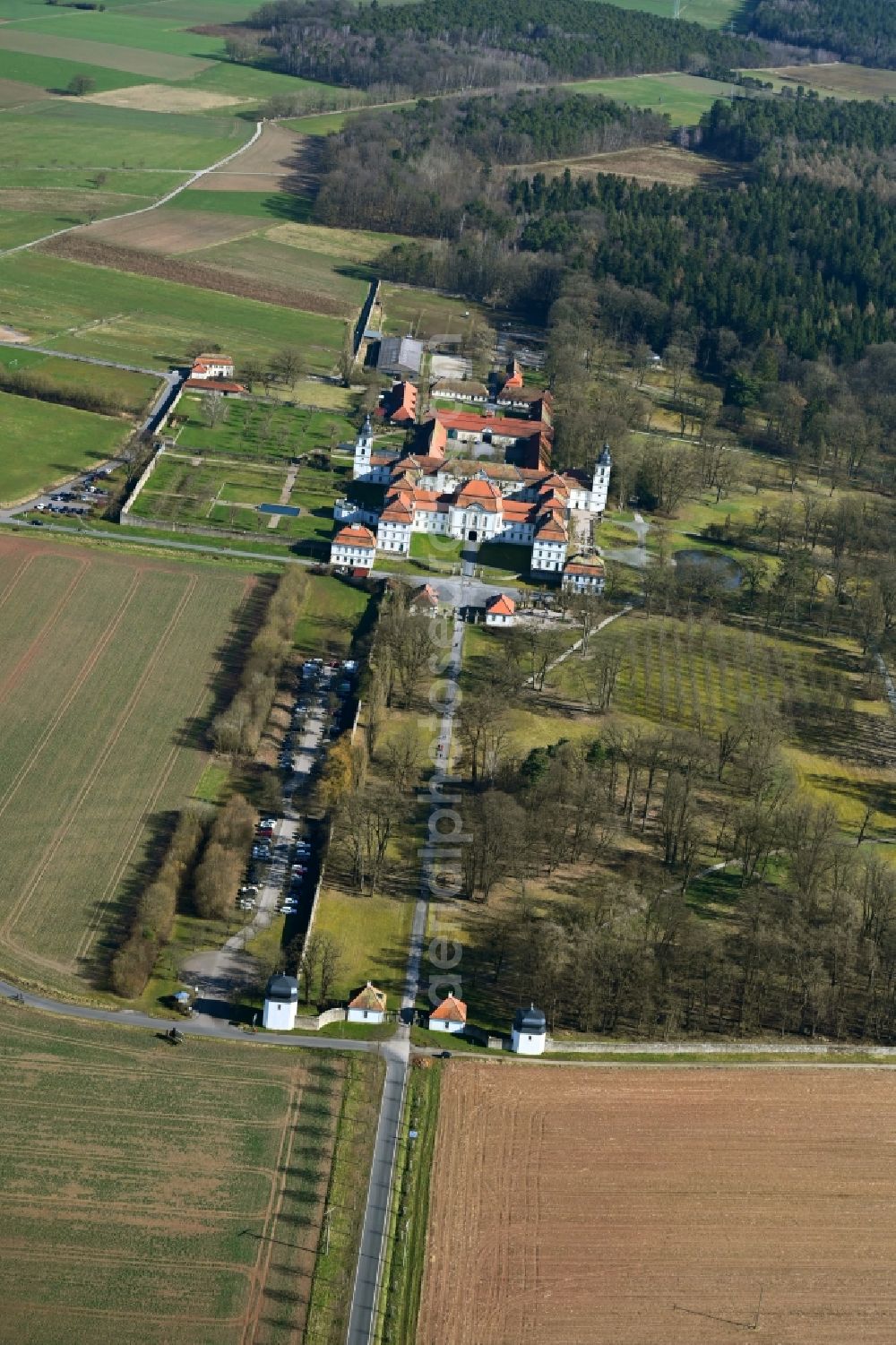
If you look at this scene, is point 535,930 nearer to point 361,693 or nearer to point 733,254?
A: point 361,693

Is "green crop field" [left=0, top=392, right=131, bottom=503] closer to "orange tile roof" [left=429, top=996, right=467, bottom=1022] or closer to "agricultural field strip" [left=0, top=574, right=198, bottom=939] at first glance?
"agricultural field strip" [left=0, top=574, right=198, bottom=939]

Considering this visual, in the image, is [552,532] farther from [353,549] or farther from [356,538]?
[353,549]

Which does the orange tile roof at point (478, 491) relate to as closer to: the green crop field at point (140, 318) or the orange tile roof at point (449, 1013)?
the green crop field at point (140, 318)

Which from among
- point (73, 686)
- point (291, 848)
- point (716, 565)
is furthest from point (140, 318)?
point (291, 848)

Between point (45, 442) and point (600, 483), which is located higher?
point (600, 483)

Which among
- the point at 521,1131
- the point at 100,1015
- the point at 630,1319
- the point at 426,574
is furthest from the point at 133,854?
the point at 426,574
